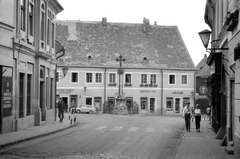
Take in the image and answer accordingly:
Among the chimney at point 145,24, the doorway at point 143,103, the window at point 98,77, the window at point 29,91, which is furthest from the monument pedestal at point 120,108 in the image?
the window at point 29,91

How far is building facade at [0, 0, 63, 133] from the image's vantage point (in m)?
19.0

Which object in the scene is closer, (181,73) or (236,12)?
(236,12)

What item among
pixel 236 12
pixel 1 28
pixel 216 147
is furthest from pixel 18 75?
pixel 236 12

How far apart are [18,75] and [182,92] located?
37.5 metres

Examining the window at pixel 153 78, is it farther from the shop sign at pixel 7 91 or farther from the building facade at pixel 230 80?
the shop sign at pixel 7 91

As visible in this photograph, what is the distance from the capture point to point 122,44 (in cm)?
5809

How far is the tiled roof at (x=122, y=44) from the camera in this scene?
182ft

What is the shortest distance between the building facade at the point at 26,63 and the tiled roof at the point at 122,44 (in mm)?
25238

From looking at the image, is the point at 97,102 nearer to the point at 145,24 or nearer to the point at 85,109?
the point at 85,109

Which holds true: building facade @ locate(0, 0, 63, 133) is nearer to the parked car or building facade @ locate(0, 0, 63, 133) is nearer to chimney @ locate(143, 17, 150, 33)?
the parked car

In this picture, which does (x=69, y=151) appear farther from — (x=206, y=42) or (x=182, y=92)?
(x=182, y=92)

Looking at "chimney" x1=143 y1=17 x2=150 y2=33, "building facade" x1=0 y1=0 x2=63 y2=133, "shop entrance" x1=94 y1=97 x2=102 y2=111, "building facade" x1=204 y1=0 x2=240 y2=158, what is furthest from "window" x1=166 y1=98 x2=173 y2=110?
"building facade" x1=204 y1=0 x2=240 y2=158

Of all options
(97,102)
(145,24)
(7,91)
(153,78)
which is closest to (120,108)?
(97,102)

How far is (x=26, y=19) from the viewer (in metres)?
22.6
